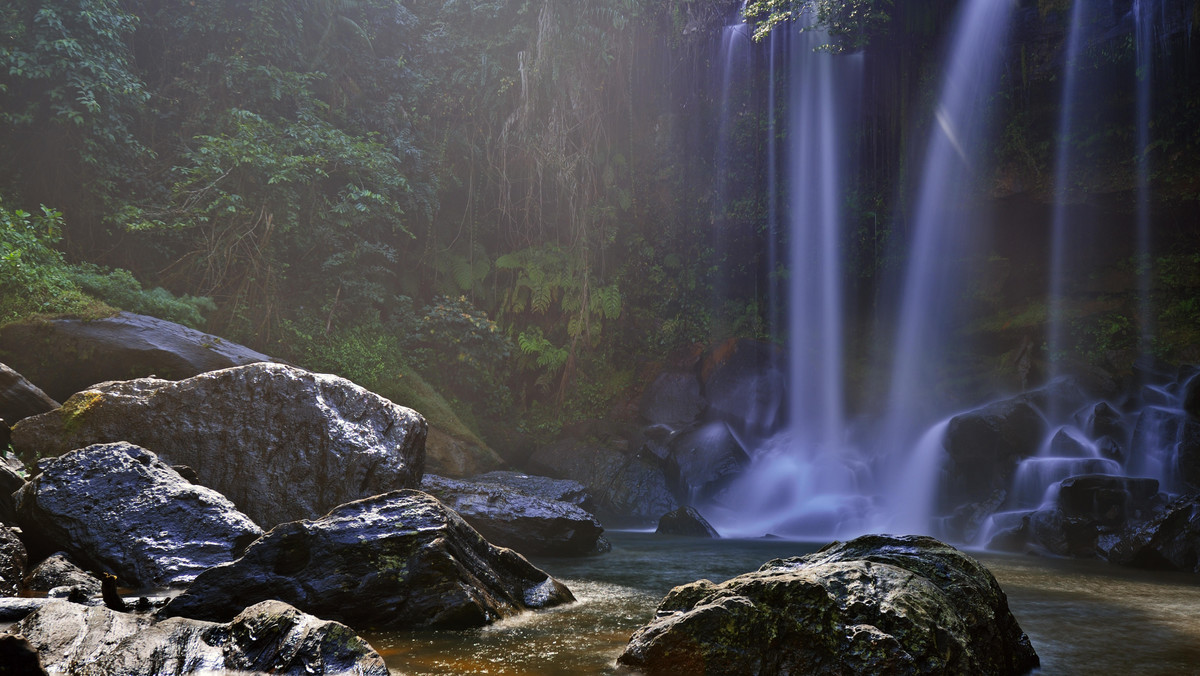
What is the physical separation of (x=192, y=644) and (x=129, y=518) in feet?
8.84

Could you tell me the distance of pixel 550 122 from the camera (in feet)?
51.4

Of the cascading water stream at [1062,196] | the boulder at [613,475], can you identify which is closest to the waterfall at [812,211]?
the boulder at [613,475]

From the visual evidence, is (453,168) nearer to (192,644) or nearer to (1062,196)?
(1062,196)

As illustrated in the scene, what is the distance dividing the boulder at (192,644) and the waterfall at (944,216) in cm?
1368

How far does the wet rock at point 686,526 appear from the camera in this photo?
10671mm

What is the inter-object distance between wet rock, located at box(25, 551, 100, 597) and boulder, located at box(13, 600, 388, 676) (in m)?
1.45

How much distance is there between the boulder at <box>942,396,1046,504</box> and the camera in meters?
11.3

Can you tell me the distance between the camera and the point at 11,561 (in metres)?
4.74

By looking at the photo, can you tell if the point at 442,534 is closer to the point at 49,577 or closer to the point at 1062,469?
the point at 49,577

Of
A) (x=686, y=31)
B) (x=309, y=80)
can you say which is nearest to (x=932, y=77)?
(x=686, y=31)

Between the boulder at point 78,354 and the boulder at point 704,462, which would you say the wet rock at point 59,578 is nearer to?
the boulder at point 78,354

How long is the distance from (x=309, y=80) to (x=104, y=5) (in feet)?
11.7

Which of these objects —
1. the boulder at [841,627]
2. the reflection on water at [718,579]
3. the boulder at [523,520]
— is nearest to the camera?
the boulder at [841,627]

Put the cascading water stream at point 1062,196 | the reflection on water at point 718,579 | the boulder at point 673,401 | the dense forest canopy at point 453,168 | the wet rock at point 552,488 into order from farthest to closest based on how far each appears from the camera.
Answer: the boulder at point 673,401 → the cascading water stream at point 1062,196 → the dense forest canopy at point 453,168 → the wet rock at point 552,488 → the reflection on water at point 718,579
